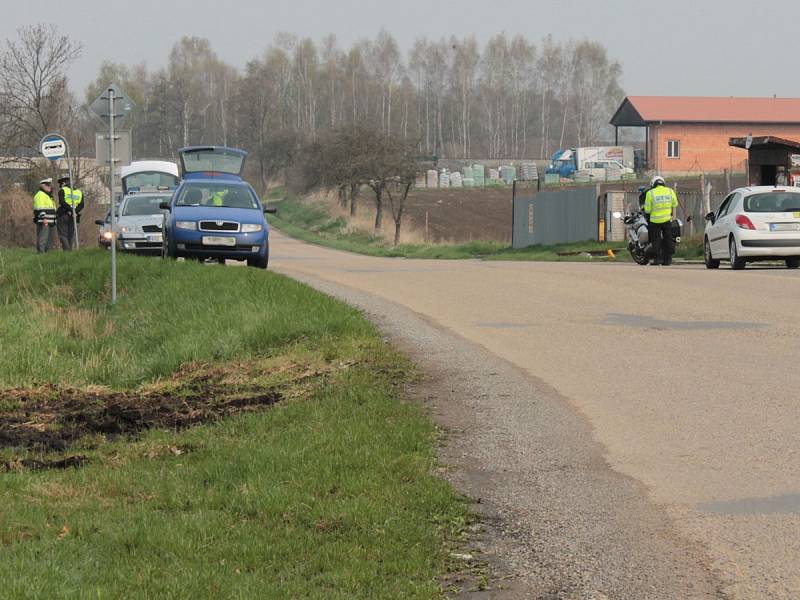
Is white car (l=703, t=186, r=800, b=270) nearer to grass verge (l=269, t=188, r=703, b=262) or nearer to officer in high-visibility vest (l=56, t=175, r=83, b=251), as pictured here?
grass verge (l=269, t=188, r=703, b=262)

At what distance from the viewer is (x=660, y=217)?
28.0 m

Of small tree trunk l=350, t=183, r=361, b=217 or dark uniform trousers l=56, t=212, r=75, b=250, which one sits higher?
small tree trunk l=350, t=183, r=361, b=217

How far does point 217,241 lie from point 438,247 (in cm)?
2573

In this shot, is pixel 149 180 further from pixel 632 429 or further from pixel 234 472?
pixel 234 472

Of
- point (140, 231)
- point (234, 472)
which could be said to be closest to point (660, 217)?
point (140, 231)

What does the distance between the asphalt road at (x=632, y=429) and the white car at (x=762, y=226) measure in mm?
6500

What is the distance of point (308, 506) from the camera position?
264 inches

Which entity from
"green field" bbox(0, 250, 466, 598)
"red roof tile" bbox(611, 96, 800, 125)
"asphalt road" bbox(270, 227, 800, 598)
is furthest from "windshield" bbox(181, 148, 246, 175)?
"red roof tile" bbox(611, 96, 800, 125)

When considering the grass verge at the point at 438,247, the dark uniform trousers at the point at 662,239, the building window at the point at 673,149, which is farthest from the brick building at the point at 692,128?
the dark uniform trousers at the point at 662,239

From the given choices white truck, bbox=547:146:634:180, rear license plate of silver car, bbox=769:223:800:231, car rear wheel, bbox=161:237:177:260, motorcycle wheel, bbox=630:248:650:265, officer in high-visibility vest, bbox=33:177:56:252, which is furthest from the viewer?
white truck, bbox=547:146:634:180

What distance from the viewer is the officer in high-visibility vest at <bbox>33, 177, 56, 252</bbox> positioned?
3084cm

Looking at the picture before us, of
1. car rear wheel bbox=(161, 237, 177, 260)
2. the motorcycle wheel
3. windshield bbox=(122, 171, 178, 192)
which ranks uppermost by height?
windshield bbox=(122, 171, 178, 192)

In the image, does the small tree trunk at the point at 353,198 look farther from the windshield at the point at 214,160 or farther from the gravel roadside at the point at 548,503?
the gravel roadside at the point at 548,503

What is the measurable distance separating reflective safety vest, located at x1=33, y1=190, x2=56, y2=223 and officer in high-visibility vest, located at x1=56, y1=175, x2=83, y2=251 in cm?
29
